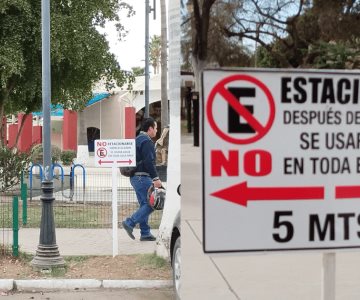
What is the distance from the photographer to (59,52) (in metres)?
14.8

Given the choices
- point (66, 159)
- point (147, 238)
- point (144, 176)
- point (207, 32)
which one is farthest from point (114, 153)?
point (66, 159)

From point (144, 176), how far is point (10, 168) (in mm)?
6821

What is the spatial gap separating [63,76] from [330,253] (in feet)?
50.8

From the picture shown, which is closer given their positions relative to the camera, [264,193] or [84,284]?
[264,193]

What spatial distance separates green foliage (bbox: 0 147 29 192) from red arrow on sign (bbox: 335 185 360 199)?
13.6 m

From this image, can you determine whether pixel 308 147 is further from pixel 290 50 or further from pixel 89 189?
pixel 89 189

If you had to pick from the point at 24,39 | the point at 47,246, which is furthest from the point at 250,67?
the point at 24,39

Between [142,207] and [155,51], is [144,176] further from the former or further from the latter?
[155,51]

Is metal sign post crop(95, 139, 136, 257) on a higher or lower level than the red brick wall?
lower

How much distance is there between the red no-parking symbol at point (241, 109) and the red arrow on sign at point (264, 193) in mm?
143

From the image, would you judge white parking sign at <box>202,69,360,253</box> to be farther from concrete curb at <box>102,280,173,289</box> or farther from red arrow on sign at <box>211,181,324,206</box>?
concrete curb at <box>102,280,173,289</box>

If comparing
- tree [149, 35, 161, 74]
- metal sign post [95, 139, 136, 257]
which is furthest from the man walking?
tree [149, 35, 161, 74]

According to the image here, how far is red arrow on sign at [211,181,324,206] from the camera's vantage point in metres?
1.82

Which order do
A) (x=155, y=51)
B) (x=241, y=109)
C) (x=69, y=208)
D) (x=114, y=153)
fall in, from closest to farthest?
(x=241, y=109) → (x=114, y=153) → (x=69, y=208) → (x=155, y=51)
